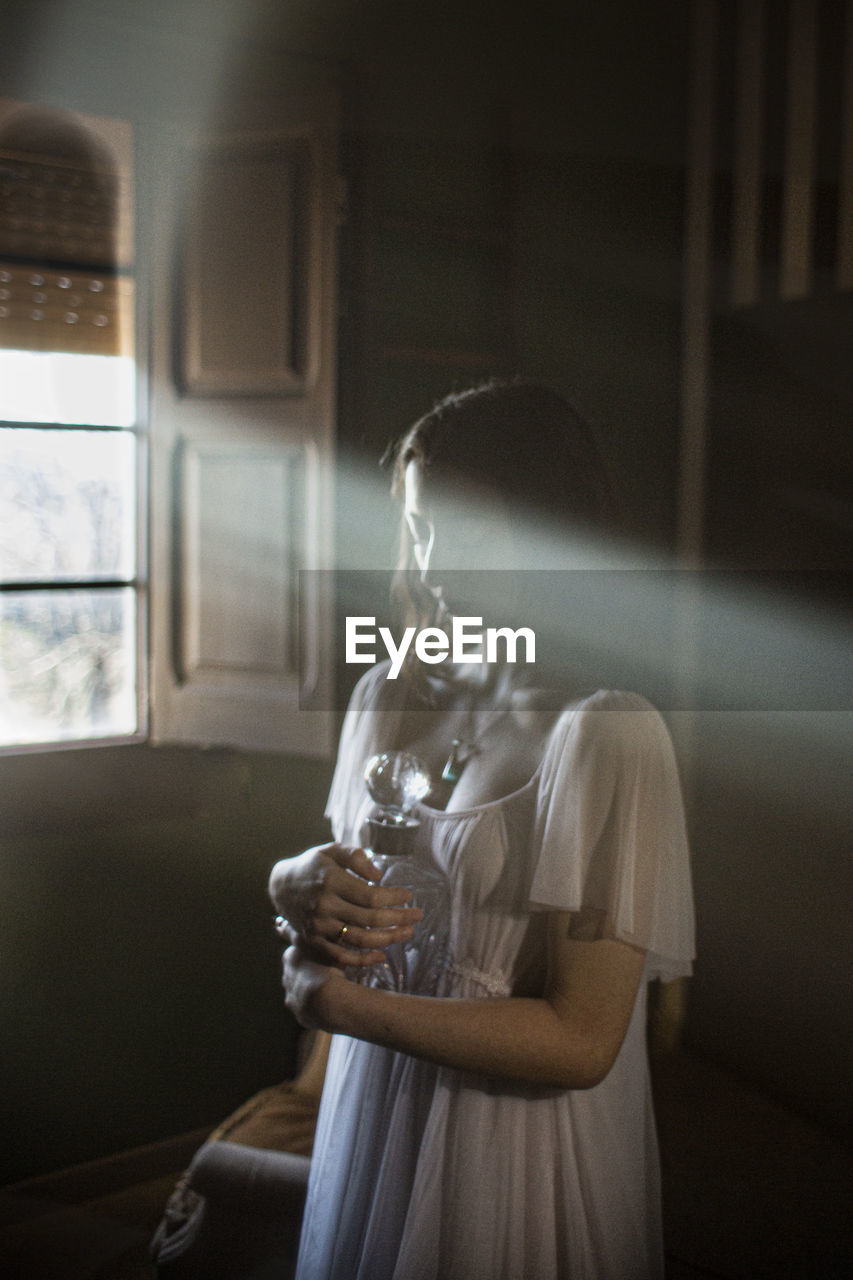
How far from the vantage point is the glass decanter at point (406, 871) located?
1060mm

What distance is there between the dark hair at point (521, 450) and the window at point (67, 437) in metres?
1.42

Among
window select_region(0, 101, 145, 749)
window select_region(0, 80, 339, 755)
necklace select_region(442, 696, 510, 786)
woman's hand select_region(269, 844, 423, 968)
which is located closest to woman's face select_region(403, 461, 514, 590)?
necklace select_region(442, 696, 510, 786)

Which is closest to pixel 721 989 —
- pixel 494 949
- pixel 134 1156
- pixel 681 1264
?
pixel 681 1264

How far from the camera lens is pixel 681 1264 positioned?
1696 mm

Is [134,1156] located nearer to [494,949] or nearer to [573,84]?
[494,949]

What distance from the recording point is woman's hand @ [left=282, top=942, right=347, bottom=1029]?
1.01 meters

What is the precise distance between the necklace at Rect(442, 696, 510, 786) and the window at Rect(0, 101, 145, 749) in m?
1.46

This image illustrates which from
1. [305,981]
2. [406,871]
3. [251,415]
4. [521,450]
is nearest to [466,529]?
[521,450]

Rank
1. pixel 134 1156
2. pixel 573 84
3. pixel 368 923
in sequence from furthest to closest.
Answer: pixel 573 84, pixel 134 1156, pixel 368 923

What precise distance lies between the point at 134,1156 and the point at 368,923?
5.60 ft

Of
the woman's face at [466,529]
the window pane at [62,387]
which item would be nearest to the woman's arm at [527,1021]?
the woman's face at [466,529]

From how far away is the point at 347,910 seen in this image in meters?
0.99

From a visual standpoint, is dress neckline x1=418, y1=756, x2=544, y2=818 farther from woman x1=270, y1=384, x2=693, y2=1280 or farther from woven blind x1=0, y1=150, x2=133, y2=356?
→ woven blind x1=0, y1=150, x2=133, y2=356

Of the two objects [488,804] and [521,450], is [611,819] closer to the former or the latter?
[488,804]
